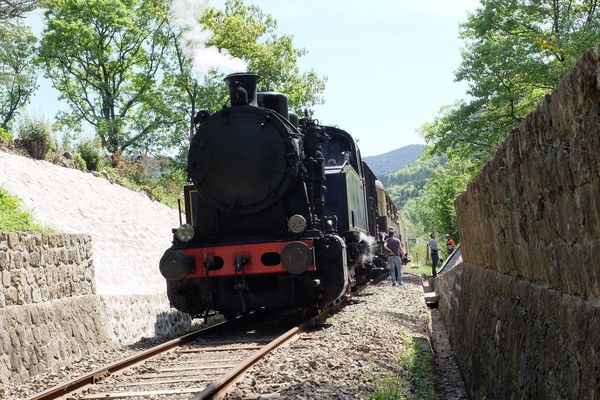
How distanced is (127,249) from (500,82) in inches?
549

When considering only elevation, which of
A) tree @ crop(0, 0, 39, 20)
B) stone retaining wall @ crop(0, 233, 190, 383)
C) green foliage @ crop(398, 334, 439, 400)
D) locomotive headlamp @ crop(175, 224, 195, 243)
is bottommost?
green foliage @ crop(398, 334, 439, 400)

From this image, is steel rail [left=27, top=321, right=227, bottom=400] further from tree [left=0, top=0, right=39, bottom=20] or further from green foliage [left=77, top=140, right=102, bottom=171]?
green foliage [left=77, top=140, right=102, bottom=171]

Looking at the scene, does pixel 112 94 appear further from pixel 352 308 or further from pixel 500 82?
pixel 352 308

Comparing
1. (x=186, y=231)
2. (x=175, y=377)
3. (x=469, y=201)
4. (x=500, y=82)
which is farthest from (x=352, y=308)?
(x=500, y=82)

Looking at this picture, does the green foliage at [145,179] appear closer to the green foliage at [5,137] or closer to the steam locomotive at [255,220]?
the green foliage at [5,137]

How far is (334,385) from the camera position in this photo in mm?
6164

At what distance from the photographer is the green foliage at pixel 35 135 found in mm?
21328

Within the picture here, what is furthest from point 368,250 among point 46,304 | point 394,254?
point 46,304

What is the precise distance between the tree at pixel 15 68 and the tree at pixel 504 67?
47.6ft

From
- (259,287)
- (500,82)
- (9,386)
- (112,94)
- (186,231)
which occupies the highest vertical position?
(112,94)

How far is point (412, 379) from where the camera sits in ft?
22.1

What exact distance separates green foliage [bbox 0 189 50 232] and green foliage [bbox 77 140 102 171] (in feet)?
33.5

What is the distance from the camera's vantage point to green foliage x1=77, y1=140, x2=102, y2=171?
25.0 meters

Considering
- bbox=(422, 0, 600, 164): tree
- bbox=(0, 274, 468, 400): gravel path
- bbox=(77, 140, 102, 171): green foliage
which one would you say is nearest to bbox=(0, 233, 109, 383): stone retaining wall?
bbox=(0, 274, 468, 400): gravel path
